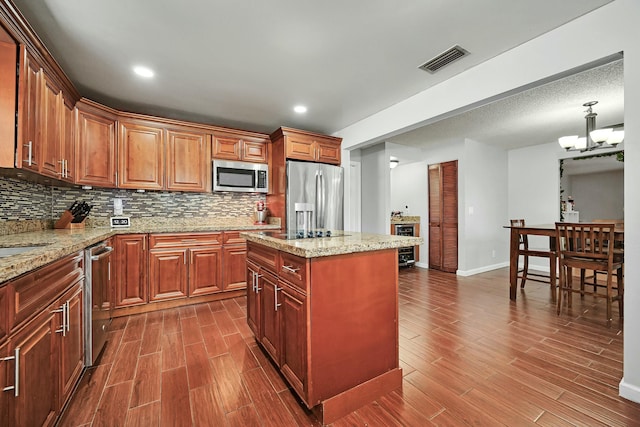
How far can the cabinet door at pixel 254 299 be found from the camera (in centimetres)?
207

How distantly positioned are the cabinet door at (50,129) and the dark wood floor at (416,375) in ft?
4.94

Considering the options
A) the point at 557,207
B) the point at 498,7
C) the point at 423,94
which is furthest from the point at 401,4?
the point at 557,207

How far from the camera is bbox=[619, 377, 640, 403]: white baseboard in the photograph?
1.54 metres

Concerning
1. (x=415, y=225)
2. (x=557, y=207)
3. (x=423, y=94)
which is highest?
(x=423, y=94)

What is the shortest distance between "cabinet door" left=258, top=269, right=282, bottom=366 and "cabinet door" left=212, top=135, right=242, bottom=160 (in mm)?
2285

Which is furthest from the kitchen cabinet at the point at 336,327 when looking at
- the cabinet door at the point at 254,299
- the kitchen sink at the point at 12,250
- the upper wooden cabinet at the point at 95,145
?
the upper wooden cabinet at the point at 95,145

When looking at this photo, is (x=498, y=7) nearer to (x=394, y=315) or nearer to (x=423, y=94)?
(x=423, y=94)

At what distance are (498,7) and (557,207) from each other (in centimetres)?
483

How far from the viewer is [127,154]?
3.13 m

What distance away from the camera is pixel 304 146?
384 centimetres

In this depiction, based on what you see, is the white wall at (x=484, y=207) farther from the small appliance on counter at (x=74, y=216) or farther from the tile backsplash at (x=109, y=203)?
the small appliance on counter at (x=74, y=216)

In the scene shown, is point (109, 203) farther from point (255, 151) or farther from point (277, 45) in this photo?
point (277, 45)

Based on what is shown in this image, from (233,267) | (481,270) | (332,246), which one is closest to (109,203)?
(233,267)

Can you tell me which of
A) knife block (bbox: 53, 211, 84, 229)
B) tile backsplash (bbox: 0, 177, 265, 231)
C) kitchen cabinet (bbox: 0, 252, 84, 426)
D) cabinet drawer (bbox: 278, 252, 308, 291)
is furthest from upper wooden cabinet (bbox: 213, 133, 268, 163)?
cabinet drawer (bbox: 278, 252, 308, 291)
